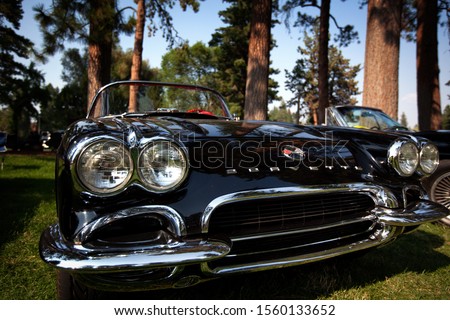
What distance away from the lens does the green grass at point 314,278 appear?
5.70 ft

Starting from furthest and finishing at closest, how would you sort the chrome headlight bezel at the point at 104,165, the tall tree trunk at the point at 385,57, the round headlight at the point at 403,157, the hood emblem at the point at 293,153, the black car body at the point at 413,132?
1. the tall tree trunk at the point at 385,57
2. the black car body at the point at 413,132
3. the round headlight at the point at 403,157
4. the hood emblem at the point at 293,153
5. the chrome headlight bezel at the point at 104,165

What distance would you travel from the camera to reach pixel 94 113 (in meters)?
2.71

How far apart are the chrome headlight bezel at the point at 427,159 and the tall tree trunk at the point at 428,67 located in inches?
357

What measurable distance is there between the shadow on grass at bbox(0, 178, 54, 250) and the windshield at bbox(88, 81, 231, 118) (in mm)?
1242

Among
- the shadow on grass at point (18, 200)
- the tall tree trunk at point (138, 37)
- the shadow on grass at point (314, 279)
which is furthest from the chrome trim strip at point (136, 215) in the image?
the tall tree trunk at point (138, 37)

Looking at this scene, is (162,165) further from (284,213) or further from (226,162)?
(284,213)

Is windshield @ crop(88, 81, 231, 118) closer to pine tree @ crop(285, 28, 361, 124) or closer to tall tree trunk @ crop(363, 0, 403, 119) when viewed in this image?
tall tree trunk @ crop(363, 0, 403, 119)

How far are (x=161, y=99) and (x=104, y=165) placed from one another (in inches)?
77.8

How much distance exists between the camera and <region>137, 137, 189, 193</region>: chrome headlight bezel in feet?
3.99

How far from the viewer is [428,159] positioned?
191 centimetres

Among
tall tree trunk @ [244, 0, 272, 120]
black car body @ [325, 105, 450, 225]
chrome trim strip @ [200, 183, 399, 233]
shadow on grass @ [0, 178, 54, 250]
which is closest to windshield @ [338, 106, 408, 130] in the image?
black car body @ [325, 105, 450, 225]

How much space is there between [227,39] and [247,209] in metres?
27.1

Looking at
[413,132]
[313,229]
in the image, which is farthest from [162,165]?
[413,132]

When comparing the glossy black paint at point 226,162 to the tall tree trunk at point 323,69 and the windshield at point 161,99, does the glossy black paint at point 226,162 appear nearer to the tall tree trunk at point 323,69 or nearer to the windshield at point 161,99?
the windshield at point 161,99
